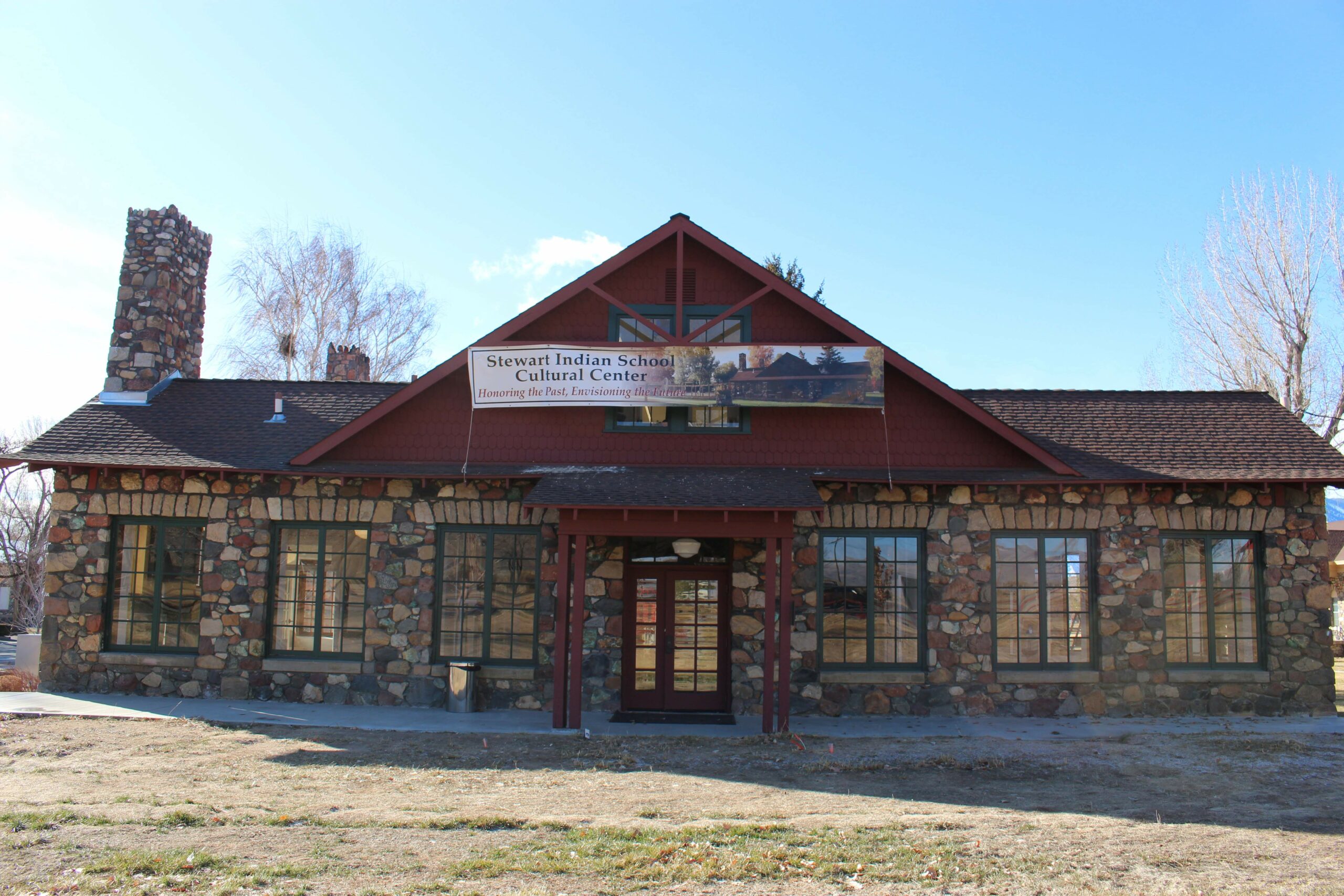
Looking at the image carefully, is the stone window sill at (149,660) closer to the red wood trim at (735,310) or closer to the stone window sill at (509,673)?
the stone window sill at (509,673)

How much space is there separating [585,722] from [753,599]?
2530mm

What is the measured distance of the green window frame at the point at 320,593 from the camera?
40.9 feet

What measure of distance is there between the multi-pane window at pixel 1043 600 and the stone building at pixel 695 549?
3 centimetres

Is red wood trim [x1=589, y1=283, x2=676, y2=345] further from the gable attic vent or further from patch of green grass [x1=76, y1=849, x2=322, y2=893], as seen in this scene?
patch of green grass [x1=76, y1=849, x2=322, y2=893]

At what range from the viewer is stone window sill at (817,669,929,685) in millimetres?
11930

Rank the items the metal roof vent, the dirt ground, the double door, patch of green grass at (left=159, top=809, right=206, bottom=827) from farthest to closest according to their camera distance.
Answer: the metal roof vent
the double door
patch of green grass at (left=159, top=809, right=206, bottom=827)
the dirt ground

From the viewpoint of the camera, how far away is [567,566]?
11219 millimetres

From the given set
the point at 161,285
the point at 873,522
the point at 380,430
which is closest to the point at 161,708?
the point at 380,430

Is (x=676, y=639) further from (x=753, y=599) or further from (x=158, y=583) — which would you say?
(x=158, y=583)

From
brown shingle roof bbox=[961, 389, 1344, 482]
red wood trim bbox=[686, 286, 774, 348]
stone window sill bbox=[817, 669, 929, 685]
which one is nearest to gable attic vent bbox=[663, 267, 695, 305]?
red wood trim bbox=[686, 286, 774, 348]

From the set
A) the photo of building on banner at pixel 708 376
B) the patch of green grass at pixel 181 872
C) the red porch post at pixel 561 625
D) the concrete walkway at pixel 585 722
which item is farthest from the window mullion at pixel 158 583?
the patch of green grass at pixel 181 872

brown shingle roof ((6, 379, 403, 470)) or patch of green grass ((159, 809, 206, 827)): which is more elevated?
brown shingle roof ((6, 379, 403, 470))

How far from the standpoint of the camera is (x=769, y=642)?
1100 cm

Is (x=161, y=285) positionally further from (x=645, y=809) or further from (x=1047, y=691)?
(x=1047, y=691)
